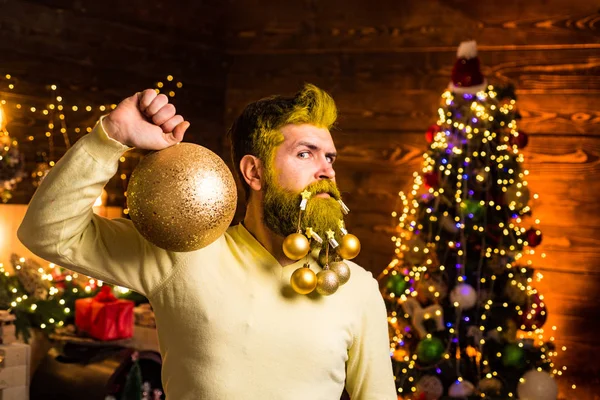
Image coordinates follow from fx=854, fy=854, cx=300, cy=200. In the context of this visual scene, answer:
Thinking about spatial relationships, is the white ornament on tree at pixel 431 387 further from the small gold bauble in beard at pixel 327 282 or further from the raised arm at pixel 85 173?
the raised arm at pixel 85 173

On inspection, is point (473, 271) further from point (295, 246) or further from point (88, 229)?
point (88, 229)

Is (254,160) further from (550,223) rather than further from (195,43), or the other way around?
(195,43)

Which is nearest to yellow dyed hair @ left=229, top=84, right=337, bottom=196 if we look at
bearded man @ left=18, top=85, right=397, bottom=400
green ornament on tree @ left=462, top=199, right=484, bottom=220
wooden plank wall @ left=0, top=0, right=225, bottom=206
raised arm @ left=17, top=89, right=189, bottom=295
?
bearded man @ left=18, top=85, right=397, bottom=400

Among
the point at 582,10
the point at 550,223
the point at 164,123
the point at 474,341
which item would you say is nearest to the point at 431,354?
the point at 474,341

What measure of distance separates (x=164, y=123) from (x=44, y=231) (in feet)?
0.90

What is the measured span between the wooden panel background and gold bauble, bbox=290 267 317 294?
329 centimetres

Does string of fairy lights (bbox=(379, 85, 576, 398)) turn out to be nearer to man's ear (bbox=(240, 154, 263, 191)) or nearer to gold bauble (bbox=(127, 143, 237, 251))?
man's ear (bbox=(240, 154, 263, 191))

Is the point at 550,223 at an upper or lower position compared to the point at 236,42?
lower

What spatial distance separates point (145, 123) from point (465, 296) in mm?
2741

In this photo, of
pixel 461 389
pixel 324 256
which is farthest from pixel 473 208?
pixel 324 256

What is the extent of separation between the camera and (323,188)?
1691 millimetres

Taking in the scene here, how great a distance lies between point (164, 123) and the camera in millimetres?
1448

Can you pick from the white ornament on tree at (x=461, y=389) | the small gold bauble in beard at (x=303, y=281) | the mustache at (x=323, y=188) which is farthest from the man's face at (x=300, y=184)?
the white ornament on tree at (x=461, y=389)

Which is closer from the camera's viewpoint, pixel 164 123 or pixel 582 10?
pixel 164 123
